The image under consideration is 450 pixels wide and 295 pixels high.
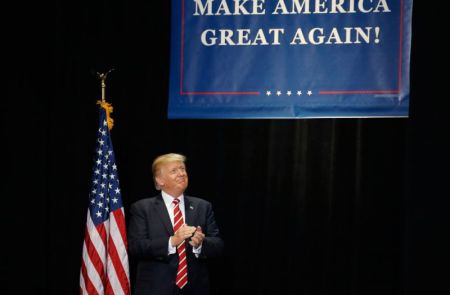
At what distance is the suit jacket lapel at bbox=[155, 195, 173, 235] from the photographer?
4219 millimetres

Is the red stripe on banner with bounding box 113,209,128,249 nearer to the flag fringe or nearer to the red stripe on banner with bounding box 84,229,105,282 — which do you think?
the red stripe on banner with bounding box 84,229,105,282

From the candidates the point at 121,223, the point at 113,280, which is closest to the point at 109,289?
the point at 113,280

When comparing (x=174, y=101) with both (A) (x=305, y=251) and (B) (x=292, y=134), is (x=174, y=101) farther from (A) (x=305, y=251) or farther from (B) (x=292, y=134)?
(A) (x=305, y=251)

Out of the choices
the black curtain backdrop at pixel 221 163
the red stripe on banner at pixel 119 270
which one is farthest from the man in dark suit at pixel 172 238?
the black curtain backdrop at pixel 221 163

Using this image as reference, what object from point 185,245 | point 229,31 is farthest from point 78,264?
point 229,31

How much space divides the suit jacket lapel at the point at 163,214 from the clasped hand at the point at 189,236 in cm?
13

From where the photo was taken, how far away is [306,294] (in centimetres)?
486

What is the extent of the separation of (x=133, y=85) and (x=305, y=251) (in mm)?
1784

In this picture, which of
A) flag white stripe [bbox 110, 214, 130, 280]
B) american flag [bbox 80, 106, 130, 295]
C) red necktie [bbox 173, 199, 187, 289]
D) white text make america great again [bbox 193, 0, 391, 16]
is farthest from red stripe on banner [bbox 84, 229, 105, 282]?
white text make america great again [bbox 193, 0, 391, 16]

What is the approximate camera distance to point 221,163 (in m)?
5.04

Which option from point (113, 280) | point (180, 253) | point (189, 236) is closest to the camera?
point (189, 236)

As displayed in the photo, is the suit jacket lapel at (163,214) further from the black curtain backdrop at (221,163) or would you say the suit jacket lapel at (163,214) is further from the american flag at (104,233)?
the black curtain backdrop at (221,163)

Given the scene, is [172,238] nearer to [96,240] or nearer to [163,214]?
[163,214]

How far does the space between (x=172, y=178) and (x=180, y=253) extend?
0.47 metres
